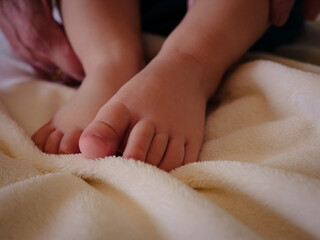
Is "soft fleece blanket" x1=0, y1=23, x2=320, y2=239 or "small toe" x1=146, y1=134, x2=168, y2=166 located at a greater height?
"soft fleece blanket" x1=0, y1=23, x2=320, y2=239

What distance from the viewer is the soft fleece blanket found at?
0.85ft

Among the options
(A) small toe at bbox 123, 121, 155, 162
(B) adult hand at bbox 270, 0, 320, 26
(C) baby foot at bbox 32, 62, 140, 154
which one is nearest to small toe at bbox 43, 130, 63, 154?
(C) baby foot at bbox 32, 62, 140, 154

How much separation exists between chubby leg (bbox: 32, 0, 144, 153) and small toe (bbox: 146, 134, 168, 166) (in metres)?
0.12

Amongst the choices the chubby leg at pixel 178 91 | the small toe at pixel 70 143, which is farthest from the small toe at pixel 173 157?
→ the small toe at pixel 70 143

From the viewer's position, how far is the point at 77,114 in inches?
17.9

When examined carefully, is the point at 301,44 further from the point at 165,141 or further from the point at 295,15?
the point at 165,141

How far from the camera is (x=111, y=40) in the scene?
1.79 ft

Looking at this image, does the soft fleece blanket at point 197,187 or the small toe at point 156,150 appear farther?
the small toe at point 156,150

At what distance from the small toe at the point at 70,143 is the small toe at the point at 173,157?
13 cm

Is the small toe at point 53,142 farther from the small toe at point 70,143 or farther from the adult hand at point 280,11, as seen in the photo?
the adult hand at point 280,11

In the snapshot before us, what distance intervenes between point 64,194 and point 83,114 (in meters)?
0.17

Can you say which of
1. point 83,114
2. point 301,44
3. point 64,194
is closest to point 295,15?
point 301,44

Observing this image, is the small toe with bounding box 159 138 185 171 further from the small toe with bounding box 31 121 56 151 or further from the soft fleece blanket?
the small toe with bounding box 31 121 56 151

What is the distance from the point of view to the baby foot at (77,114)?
42 centimetres
